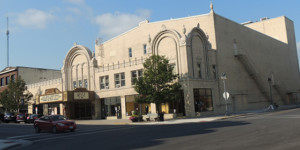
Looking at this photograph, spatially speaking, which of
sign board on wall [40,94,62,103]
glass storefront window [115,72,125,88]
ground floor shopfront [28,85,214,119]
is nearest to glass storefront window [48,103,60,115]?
ground floor shopfront [28,85,214,119]

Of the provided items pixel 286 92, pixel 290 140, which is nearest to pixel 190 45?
pixel 290 140

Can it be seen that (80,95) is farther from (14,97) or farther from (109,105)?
(14,97)

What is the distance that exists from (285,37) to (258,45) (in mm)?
16248

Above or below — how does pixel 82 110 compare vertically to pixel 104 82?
below

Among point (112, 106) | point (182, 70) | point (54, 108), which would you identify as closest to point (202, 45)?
point (182, 70)

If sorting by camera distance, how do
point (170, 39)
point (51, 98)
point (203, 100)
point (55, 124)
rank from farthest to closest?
point (51, 98), point (170, 39), point (203, 100), point (55, 124)

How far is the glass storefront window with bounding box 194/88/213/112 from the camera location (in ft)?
Result: 123

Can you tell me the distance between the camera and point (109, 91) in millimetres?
44594

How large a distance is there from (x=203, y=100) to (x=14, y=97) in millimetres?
38660

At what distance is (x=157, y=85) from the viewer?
33.8 m

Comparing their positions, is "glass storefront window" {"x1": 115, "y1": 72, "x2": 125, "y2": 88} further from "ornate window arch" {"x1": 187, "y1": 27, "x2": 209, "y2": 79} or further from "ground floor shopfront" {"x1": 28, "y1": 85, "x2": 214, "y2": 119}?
"ornate window arch" {"x1": 187, "y1": 27, "x2": 209, "y2": 79}

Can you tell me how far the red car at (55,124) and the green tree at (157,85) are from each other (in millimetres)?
10549

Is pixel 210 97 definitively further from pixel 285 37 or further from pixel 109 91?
pixel 285 37

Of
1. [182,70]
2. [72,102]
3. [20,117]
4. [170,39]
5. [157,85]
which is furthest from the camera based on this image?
[72,102]
